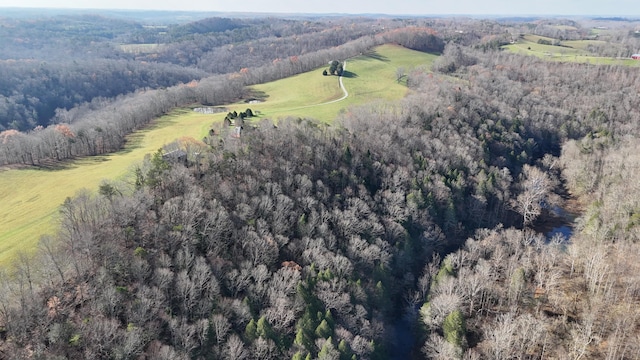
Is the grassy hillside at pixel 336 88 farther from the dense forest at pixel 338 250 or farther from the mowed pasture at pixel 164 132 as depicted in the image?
the dense forest at pixel 338 250

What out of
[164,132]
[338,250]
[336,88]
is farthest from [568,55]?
[338,250]

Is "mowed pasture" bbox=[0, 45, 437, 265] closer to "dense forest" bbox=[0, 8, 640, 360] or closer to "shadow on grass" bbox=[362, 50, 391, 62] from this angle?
"shadow on grass" bbox=[362, 50, 391, 62]

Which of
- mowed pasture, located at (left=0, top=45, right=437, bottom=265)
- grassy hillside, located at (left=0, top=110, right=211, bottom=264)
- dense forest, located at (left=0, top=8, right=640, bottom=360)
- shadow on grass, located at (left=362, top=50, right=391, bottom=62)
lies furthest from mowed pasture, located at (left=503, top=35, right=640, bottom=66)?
grassy hillside, located at (left=0, top=110, right=211, bottom=264)

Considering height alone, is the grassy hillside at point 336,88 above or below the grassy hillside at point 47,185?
above

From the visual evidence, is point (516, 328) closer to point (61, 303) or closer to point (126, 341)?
point (126, 341)

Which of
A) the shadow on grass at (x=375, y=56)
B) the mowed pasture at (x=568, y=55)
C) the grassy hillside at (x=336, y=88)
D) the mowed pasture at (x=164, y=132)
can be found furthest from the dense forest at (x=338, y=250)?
the mowed pasture at (x=568, y=55)

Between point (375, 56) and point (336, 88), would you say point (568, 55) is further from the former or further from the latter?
point (336, 88)
